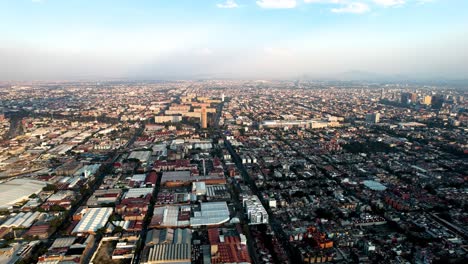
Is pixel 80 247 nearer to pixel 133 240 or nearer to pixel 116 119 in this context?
pixel 133 240

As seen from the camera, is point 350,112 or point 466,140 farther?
point 350,112

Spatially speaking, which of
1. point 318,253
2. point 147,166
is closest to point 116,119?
point 147,166

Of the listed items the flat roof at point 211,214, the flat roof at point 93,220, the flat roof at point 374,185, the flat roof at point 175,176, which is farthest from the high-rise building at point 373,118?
the flat roof at point 93,220

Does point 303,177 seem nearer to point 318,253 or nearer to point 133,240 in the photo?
point 318,253

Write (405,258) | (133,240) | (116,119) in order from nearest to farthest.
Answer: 1. (405,258)
2. (133,240)
3. (116,119)

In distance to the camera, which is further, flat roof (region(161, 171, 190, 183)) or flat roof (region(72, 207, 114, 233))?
flat roof (region(161, 171, 190, 183))

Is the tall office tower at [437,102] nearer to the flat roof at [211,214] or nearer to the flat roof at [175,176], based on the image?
the flat roof at [175,176]

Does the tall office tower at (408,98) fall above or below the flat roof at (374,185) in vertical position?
above

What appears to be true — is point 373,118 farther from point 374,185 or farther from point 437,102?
point 374,185

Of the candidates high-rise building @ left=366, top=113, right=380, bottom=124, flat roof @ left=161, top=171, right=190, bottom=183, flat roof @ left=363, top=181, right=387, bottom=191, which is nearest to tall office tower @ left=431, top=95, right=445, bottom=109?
high-rise building @ left=366, top=113, right=380, bottom=124

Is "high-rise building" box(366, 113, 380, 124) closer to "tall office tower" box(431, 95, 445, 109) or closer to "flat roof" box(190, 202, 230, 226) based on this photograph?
"tall office tower" box(431, 95, 445, 109)

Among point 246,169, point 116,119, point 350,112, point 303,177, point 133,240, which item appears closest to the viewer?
point 133,240
